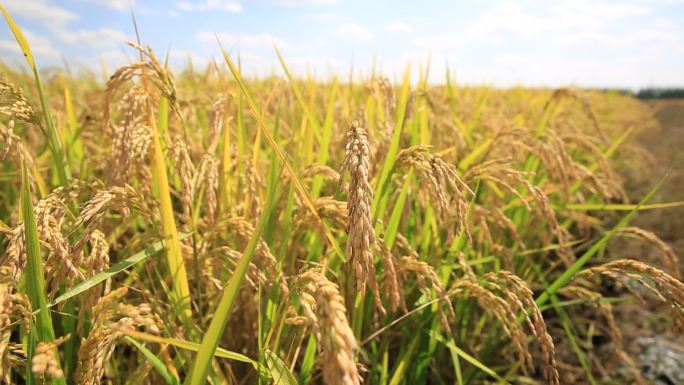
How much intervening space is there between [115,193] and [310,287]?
480mm

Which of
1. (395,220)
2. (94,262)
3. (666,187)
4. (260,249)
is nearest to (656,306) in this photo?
(395,220)

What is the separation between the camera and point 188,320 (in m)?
1.16

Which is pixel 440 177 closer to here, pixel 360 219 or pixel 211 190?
pixel 360 219

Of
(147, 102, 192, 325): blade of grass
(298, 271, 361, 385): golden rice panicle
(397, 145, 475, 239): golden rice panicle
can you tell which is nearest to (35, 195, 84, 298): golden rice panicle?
(147, 102, 192, 325): blade of grass

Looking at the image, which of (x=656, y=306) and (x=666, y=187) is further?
(x=666, y=187)

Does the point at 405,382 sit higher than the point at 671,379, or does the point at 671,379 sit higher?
the point at 405,382

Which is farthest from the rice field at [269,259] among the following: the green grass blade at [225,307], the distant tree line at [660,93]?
the distant tree line at [660,93]

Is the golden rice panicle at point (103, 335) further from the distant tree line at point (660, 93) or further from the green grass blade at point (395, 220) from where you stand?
the distant tree line at point (660, 93)

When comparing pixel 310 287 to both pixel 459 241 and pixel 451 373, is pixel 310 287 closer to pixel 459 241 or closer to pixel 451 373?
pixel 459 241

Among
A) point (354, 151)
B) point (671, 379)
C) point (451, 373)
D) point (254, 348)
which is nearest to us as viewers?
point (354, 151)

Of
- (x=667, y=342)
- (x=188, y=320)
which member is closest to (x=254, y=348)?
(x=188, y=320)

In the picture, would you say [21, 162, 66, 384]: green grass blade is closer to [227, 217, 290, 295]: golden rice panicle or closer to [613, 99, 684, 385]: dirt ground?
[227, 217, 290, 295]: golden rice panicle

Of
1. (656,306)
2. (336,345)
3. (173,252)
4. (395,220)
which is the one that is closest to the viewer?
(336,345)

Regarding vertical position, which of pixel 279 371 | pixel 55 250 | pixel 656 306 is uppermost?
pixel 55 250
